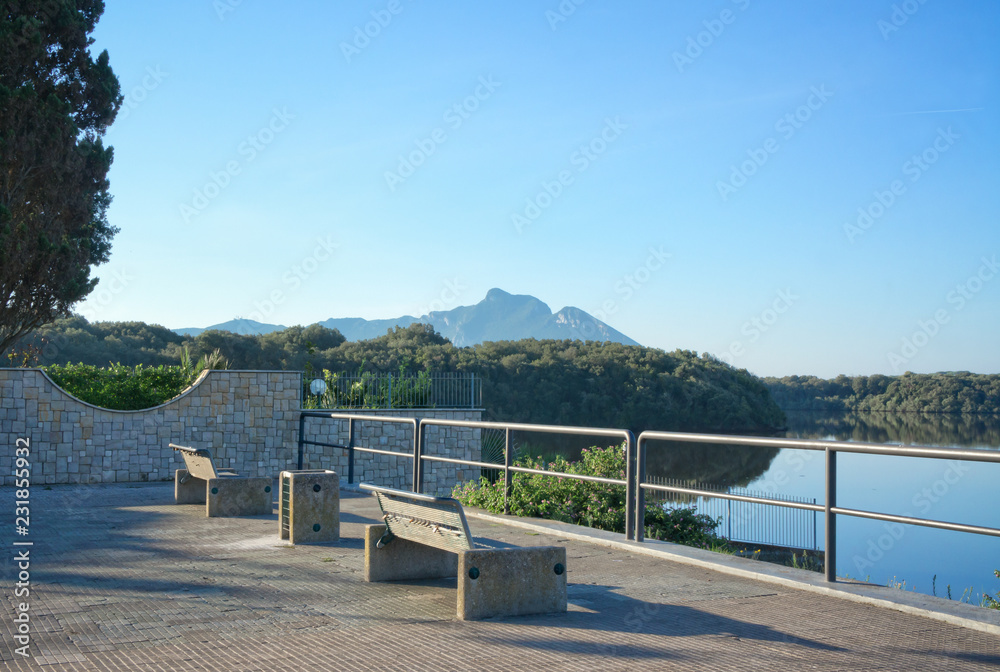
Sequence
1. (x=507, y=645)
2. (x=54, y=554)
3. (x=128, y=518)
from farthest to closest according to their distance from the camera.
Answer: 1. (x=128, y=518)
2. (x=54, y=554)
3. (x=507, y=645)

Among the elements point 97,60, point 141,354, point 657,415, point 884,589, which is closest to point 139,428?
point 97,60

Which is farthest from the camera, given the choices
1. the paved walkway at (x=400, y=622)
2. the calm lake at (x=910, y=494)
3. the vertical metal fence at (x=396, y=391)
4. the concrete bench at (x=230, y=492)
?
the calm lake at (x=910, y=494)

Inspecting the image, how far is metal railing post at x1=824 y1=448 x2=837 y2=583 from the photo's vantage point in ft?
18.4

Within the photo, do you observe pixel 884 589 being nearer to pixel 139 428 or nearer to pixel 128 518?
pixel 128 518

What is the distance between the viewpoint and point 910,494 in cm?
5547

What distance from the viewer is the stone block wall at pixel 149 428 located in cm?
1319

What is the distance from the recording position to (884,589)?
5.56 meters

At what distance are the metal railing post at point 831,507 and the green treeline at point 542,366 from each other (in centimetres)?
3880

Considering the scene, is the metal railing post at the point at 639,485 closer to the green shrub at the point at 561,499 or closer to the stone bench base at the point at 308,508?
the green shrub at the point at 561,499

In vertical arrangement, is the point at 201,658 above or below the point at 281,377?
below

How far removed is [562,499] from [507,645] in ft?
22.1

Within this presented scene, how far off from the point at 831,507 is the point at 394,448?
14329 millimetres

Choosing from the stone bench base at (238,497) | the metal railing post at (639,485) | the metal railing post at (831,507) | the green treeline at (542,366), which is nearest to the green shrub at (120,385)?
the stone bench base at (238,497)

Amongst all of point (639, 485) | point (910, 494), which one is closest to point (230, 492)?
point (639, 485)
